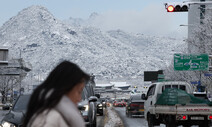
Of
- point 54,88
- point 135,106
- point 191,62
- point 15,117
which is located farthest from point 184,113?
point 191,62

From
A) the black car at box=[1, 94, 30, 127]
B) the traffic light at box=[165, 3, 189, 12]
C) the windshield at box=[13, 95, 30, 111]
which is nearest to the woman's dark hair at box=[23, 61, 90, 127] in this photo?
the black car at box=[1, 94, 30, 127]

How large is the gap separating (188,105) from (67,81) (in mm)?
15987

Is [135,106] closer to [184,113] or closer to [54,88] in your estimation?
[184,113]

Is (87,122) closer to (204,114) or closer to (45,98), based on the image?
(204,114)

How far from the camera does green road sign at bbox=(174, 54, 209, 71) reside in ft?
185

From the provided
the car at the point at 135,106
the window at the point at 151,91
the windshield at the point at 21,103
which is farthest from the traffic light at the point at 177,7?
the car at the point at 135,106

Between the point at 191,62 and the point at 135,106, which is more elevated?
the point at 191,62

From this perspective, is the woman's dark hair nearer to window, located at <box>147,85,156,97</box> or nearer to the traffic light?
the traffic light

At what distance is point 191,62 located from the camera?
2290 inches

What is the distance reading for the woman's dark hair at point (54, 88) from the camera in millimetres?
3250

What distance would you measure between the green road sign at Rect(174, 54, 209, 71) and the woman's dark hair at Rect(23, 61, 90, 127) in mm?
53381

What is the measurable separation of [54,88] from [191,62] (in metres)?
55.7

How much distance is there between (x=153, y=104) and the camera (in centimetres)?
2092

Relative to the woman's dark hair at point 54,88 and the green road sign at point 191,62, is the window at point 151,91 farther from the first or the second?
the green road sign at point 191,62
